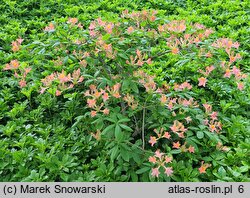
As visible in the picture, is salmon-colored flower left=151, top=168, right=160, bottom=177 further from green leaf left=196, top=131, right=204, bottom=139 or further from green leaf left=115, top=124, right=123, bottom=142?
green leaf left=196, top=131, right=204, bottom=139

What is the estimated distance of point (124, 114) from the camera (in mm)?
2203

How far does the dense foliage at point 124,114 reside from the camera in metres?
2.07

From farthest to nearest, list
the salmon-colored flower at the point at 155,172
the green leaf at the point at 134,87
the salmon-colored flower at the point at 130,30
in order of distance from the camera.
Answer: the salmon-colored flower at the point at 130,30
the green leaf at the point at 134,87
the salmon-colored flower at the point at 155,172

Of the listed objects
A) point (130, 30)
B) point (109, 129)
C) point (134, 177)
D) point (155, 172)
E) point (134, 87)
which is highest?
point (130, 30)

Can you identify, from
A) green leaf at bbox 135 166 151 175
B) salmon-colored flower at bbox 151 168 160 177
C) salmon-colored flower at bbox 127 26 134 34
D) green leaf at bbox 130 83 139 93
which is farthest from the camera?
salmon-colored flower at bbox 127 26 134 34

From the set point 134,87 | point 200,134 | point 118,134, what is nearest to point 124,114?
point 134,87

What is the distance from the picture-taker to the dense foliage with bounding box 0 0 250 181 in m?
2.07

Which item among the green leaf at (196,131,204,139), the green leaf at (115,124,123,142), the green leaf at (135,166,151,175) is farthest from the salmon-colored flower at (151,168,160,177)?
the green leaf at (196,131,204,139)

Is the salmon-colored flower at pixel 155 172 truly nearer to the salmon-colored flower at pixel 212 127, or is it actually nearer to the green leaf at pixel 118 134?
the green leaf at pixel 118 134

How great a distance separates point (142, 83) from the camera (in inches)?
84.7

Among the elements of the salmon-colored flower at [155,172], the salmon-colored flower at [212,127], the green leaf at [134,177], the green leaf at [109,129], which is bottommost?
the green leaf at [134,177]

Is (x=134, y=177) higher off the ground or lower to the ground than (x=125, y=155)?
lower

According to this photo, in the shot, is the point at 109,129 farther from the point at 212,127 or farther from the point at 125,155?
the point at 212,127

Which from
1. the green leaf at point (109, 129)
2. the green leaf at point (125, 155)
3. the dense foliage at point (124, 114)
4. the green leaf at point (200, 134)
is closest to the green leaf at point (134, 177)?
the dense foliage at point (124, 114)
